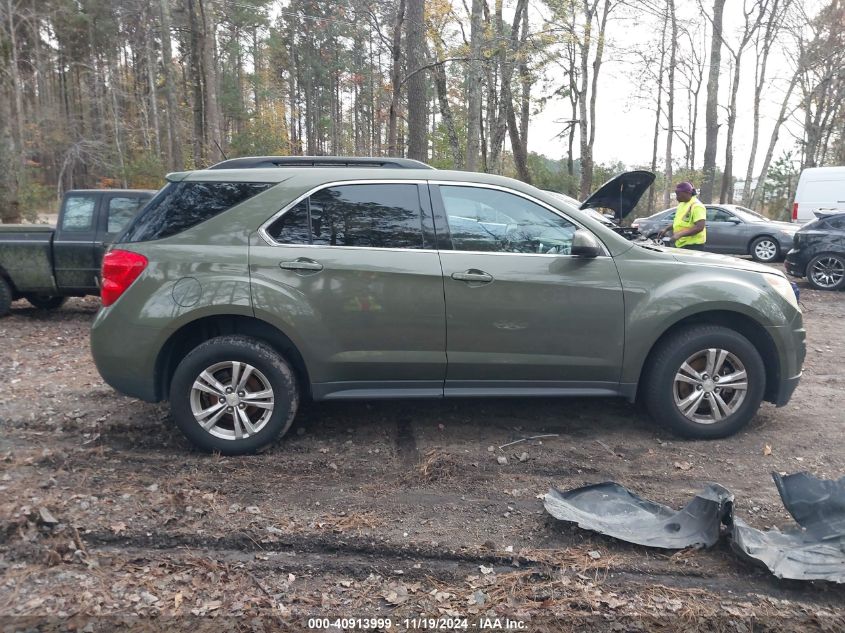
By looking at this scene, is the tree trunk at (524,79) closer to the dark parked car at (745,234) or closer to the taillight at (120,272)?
the dark parked car at (745,234)

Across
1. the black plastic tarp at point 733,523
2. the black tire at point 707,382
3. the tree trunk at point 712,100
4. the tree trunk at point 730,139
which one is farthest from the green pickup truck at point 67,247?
the tree trunk at point 730,139

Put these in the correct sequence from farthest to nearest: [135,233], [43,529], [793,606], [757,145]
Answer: [757,145], [135,233], [43,529], [793,606]

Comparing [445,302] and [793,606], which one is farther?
[445,302]

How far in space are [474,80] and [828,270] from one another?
816cm

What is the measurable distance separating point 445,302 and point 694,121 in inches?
1661

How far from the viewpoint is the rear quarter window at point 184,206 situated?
167 inches

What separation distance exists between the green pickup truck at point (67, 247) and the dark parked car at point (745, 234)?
1168 centimetres

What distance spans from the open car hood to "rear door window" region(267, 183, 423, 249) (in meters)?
2.76

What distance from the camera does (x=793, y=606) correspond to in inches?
109

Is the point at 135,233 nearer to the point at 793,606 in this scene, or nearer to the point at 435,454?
the point at 435,454

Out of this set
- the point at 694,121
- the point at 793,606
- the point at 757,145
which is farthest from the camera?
the point at 694,121

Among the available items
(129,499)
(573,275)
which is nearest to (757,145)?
(573,275)

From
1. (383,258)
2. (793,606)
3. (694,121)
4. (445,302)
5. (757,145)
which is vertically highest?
(694,121)

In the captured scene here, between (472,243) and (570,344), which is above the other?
(472,243)
